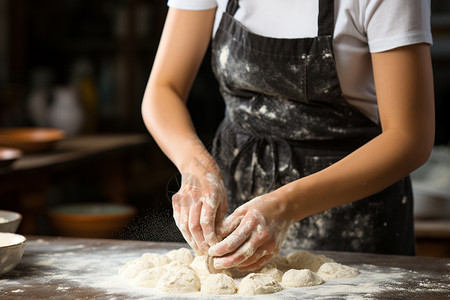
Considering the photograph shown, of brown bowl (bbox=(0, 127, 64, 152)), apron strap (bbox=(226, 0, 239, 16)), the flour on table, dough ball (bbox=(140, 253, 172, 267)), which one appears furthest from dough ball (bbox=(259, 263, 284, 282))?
brown bowl (bbox=(0, 127, 64, 152))

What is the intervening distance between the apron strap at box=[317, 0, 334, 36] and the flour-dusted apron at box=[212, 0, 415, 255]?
0.17ft

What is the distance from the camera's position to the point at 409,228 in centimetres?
179

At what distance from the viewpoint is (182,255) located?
4.73 feet

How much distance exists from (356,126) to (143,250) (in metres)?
0.65

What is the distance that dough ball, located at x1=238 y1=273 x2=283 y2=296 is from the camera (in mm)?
1210

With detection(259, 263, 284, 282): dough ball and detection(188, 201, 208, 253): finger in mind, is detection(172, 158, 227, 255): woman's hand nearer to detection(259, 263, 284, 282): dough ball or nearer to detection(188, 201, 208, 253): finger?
detection(188, 201, 208, 253): finger

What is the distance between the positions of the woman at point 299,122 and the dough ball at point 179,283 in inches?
2.9

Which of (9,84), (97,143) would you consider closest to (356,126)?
(97,143)

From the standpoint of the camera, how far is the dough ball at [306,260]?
→ 4.65ft

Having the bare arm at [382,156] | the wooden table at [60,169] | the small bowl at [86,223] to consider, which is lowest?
the small bowl at [86,223]

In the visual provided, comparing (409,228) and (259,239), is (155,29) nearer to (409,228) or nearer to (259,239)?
(409,228)

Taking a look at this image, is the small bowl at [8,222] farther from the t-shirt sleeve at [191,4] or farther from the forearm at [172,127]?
the t-shirt sleeve at [191,4]

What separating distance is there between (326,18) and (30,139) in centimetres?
198

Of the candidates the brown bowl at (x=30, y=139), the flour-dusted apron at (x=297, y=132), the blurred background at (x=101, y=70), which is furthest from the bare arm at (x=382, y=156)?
the blurred background at (x=101, y=70)
